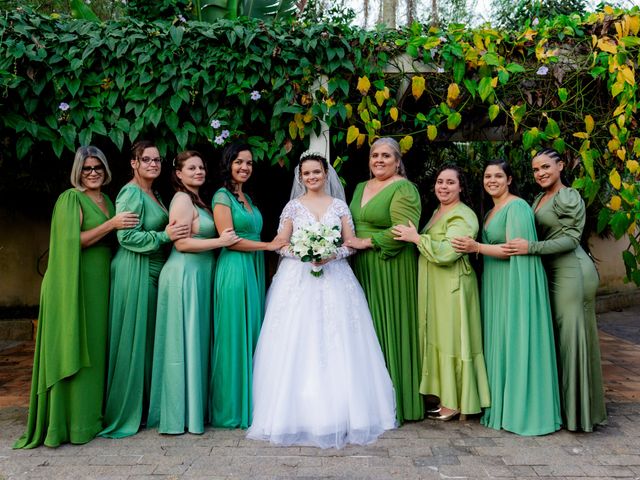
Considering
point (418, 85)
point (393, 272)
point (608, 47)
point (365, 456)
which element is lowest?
point (365, 456)

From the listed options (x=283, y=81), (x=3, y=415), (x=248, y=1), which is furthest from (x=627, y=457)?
(x=248, y=1)

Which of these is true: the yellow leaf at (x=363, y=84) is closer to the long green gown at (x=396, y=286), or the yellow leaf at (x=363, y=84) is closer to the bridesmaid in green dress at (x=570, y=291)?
the long green gown at (x=396, y=286)

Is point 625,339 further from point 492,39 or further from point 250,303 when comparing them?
point 250,303

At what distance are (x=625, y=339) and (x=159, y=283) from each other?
724 centimetres

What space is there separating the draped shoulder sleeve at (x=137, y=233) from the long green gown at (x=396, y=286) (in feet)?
5.30

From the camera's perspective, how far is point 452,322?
414 centimetres

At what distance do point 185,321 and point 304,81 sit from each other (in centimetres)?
219

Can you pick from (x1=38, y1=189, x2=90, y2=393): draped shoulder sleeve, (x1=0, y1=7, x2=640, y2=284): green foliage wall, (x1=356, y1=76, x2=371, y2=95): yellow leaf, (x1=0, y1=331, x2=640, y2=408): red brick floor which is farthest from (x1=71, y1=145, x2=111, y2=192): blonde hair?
(x1=0, y1=331, x2=640, y2=408): red brick floor

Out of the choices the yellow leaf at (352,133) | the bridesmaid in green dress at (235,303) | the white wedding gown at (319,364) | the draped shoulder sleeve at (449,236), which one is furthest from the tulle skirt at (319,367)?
the yellow leaf at (352,133)

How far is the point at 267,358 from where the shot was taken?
4.07m

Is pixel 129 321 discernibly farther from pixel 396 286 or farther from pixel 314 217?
pixel 396 286

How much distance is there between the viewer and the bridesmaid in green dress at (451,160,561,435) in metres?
3.94

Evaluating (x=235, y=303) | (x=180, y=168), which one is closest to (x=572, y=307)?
(x=235, y=303)

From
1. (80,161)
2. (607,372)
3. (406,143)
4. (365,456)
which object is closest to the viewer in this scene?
(365,456)
